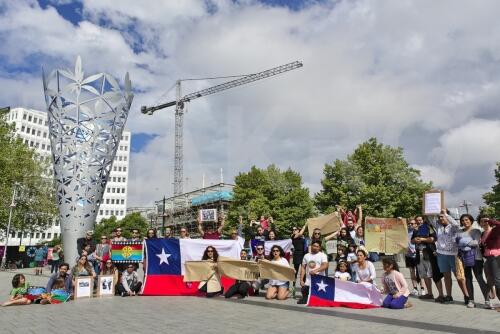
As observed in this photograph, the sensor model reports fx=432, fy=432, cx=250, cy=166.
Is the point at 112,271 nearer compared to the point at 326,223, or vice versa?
the point at 112,271

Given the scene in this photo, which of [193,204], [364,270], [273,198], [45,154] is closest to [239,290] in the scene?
[364,270]

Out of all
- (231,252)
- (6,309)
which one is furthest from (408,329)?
(6,309)

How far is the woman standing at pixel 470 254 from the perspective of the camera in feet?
30.8

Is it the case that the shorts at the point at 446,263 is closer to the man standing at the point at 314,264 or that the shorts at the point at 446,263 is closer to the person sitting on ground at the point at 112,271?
the man standing at the point at 314,264

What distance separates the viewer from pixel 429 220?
11.3 meters

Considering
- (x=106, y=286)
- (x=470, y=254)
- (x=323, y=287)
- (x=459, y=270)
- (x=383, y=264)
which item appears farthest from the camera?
(x=106, y=286)

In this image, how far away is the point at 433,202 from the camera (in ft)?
36.8

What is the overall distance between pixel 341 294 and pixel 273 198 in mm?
44377

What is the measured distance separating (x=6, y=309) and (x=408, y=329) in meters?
8.83

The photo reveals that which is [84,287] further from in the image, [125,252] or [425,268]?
[425,268]

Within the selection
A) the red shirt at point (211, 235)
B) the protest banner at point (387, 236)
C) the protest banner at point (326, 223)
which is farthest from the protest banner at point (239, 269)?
the protest banner at point (387, 236)

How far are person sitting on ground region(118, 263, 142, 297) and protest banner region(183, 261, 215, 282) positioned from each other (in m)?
1.62

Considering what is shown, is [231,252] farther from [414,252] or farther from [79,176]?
[79,176]

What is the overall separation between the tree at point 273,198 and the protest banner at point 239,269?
121 feet
